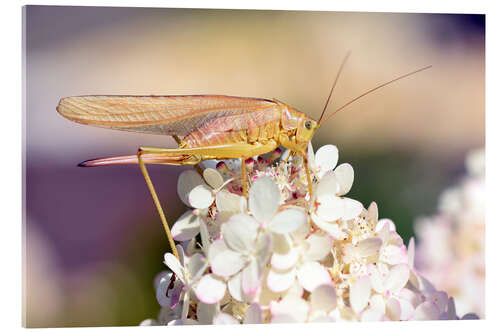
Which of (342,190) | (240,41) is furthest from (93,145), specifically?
(342,190)

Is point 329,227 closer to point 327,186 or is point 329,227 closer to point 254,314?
point 327,186

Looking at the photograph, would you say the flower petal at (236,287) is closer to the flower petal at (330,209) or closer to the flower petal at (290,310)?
the flower petal at (290,310)

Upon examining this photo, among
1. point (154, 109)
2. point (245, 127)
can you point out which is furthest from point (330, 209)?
point (154, 109)

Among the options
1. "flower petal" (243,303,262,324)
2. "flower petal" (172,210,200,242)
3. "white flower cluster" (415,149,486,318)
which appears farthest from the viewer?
"white flower cluster" (415,149,486,318)

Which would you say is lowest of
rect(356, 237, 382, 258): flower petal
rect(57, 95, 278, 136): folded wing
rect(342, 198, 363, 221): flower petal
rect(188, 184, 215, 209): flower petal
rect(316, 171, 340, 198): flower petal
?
rect(356, 237, 382, 258): flower petal

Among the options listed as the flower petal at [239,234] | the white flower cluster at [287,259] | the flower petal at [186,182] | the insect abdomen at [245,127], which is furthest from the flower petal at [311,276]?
the insect abdomen at [245,127]

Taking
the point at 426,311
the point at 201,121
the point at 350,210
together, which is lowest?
the point at 426,311

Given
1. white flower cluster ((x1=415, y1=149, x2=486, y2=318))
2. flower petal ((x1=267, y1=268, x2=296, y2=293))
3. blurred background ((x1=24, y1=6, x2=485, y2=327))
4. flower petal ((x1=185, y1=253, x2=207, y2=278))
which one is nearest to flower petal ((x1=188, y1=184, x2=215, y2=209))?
flower petal ((x1=185, y1=253, x2=207, y2=278))

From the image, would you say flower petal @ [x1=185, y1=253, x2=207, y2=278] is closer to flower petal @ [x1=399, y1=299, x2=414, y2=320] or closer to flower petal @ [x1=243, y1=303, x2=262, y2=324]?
flower petal @ [x1=243, y1=303, x2=262, y2=324]
